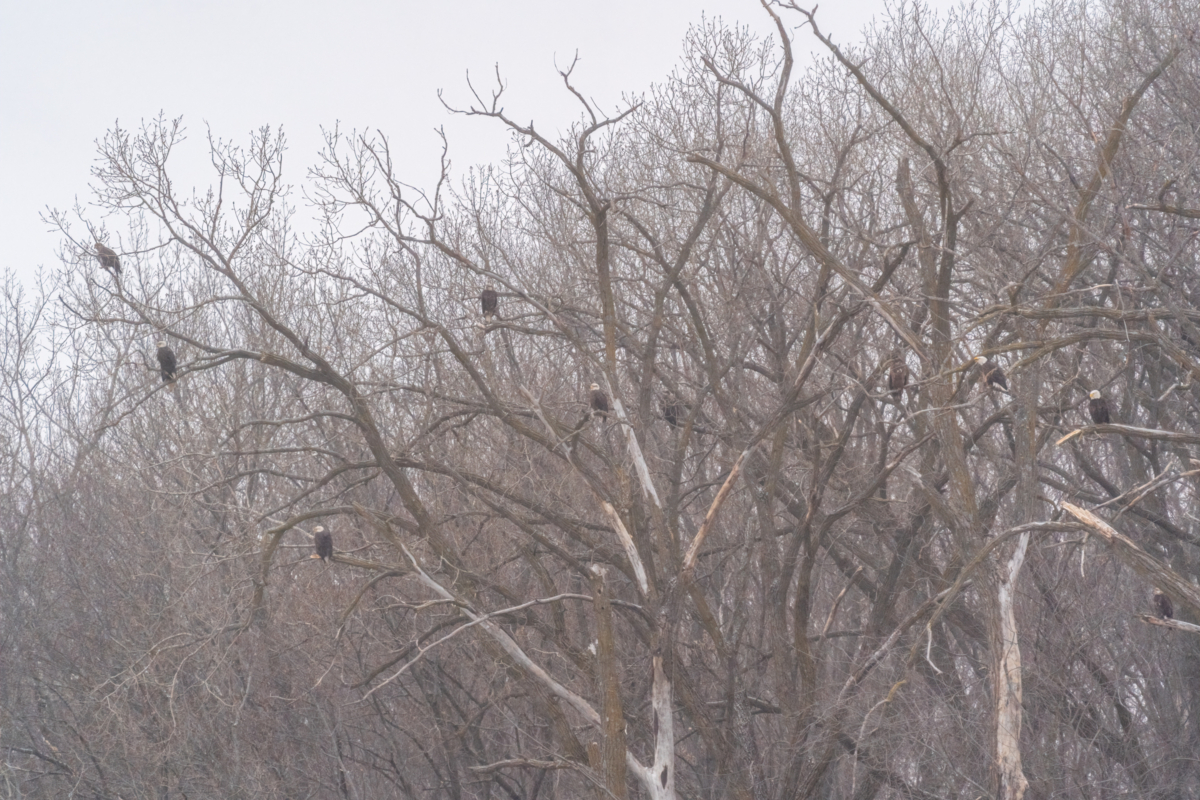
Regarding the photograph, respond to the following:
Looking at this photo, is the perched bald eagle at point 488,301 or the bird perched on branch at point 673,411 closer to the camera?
the perched bald eagle at point 488,301

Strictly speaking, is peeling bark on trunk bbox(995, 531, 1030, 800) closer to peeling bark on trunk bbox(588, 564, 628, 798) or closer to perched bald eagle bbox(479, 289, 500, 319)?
peeling bark on trunk bbox(588, 564, 628, 798)

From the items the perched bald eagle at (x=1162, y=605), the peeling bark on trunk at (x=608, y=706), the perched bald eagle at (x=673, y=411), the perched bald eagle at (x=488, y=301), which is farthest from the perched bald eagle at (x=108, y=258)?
the perched bald eagle at (x=1162, y=605)

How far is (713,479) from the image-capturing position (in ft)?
42.4

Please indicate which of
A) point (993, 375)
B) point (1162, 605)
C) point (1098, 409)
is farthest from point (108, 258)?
point (1162, 605)

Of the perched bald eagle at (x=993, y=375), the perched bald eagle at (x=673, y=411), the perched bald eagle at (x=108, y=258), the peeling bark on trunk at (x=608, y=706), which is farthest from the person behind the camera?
the perched bald eagle at (x=673, y=411)

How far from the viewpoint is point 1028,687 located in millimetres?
11062

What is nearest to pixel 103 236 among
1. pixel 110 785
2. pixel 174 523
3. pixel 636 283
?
pixel 174 523

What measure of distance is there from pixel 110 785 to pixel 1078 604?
1237cm

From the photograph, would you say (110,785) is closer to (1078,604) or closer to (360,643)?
(360,643)

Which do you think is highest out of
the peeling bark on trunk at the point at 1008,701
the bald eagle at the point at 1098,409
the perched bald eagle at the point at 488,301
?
the perched bald eagle at the point at 488,301

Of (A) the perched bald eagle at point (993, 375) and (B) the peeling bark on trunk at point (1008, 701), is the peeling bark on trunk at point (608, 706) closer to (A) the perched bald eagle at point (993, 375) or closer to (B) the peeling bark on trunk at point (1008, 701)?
(B) the peeling bark on trunk at point (1008, 701)

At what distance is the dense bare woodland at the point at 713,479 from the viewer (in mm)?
9320

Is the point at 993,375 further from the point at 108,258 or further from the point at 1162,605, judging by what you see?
the point at 108,258

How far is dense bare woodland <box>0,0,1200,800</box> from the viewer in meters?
9.32
